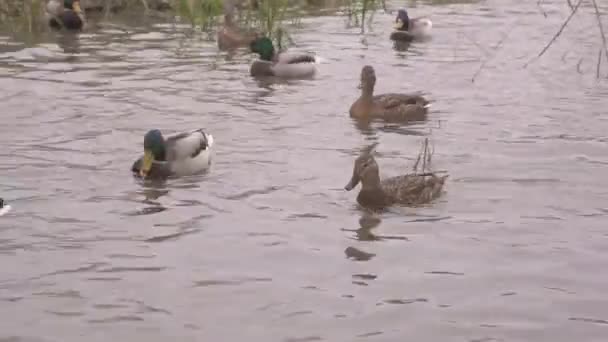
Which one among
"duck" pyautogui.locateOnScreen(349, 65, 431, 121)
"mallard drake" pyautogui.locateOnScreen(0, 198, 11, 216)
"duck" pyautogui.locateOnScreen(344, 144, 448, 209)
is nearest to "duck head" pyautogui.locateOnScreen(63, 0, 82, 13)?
"duck" pyautogui.locateOnScreen(349, 65, 431, 121)

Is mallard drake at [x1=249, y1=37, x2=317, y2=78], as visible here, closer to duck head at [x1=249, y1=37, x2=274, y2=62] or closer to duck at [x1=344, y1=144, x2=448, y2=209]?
duck head at [x1=249, y1=37, x2=274, y2=62]

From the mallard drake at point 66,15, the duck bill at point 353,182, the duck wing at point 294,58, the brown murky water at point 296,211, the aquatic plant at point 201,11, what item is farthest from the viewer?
the mallard drake at point 66,15

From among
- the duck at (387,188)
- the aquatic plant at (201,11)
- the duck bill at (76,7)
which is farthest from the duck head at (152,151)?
the duck bill at (76,7)

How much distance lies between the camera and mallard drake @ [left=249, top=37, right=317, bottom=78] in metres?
17.5

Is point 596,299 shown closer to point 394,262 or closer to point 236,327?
point 394,262

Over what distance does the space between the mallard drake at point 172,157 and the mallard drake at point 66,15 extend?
995cm

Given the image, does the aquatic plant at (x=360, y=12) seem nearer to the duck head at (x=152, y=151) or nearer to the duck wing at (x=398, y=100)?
the duck wing at (x=398, y=100)

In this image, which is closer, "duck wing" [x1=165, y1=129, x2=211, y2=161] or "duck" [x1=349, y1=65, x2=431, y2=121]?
"duck wing" [x1=165, y1=129, x2=211, y2=161]

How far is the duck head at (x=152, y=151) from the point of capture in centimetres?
1181

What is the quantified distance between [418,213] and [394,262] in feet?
5.02

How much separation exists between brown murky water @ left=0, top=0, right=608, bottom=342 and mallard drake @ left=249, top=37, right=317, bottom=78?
21 cm

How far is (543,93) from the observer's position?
1608 centimetres

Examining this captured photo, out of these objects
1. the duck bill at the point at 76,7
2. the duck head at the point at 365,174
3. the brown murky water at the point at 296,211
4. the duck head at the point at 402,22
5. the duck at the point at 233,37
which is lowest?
the brown murky water at the point at 296,211

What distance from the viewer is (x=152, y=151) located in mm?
11953
